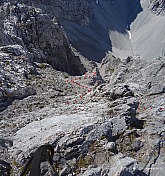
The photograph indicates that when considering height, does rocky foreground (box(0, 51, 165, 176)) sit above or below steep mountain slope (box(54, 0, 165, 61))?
below

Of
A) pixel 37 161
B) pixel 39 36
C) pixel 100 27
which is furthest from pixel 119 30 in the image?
pixel 37 161

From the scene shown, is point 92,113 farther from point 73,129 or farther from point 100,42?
point 100,42

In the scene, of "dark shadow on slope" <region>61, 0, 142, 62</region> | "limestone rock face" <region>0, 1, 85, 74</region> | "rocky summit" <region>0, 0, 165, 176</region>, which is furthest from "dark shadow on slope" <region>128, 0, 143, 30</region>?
"rocky summit" <region>0, 0, 165, 176</region>

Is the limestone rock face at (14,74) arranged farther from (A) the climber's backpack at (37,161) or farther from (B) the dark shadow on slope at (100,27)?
(B) the dark shadow on slope at (100,27)

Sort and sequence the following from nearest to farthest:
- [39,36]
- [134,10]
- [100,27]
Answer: [39,36], [100,27], [134,10]

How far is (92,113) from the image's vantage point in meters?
20.3

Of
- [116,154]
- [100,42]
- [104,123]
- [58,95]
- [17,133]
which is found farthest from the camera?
[100,42]

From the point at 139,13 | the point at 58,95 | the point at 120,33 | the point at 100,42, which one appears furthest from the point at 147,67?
the point at 139,13

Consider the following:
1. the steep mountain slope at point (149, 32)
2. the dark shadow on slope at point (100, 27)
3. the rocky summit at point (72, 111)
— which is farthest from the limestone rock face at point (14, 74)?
the steep mountain slope at point (149, 32)

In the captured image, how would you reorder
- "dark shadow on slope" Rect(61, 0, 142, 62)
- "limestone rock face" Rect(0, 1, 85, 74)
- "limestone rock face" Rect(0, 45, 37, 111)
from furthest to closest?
"dark shadow on slope" Rect(61, 0, 142, 62), "limestone rock face" Rect(0, 1, 85, 74), "limestone rock face" Rect(0, 45, 37, 111)

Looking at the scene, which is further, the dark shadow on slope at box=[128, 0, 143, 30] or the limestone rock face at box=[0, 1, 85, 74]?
the dark shadow on slope at box=[128, 0, 143, 30]

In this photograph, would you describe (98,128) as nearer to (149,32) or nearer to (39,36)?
(39,36)

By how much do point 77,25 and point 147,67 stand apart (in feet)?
359

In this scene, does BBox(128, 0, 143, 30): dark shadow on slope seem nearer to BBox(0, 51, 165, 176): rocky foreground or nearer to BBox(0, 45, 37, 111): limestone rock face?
BBox(0, 45, 37, 111): limestone rock face
